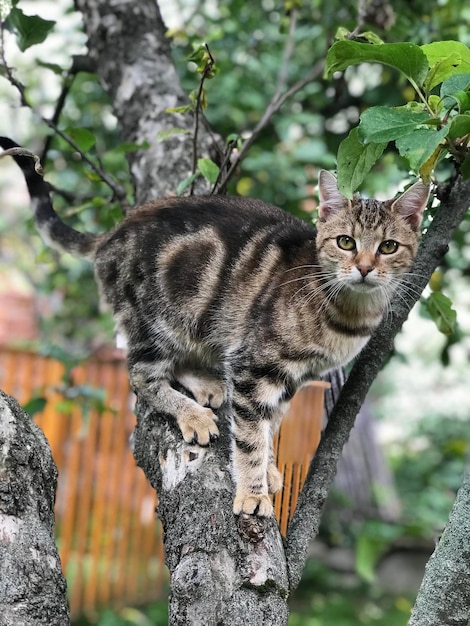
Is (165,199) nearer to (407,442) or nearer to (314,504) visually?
(314,504)

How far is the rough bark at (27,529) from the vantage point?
128 centimetres

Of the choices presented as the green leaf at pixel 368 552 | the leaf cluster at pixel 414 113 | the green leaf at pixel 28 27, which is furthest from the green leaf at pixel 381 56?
the green leaf at pixel 368 552

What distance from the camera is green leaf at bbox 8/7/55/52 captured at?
2.03 meters

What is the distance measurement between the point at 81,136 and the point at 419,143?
1367 mm

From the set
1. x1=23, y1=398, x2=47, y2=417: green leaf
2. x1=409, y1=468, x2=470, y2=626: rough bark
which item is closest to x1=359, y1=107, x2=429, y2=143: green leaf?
x1=409, y1=468, x2=470, y2=626: rough bark

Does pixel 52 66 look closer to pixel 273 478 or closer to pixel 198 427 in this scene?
pixel 198 427

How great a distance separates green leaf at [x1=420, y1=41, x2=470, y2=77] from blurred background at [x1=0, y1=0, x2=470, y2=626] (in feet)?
3.12

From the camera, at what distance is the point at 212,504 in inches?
63.9

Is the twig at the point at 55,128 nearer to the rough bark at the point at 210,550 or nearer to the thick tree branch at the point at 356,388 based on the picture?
the rough bark at the point at 210,550

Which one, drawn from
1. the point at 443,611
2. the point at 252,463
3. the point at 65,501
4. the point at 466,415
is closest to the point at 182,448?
the point at 252,463

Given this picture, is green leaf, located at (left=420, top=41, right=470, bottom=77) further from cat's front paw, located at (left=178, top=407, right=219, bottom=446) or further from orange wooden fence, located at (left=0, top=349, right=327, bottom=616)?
orange wooden fence, located at (left=0, top=349, right=327, bottom=616)

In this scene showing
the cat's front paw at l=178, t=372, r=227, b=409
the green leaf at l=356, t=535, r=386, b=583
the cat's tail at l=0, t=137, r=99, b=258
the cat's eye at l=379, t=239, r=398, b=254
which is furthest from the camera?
the green leaf at l=356, t=535, r=386, b=583

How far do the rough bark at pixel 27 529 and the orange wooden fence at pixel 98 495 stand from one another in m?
3.60

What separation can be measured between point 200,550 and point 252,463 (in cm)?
43
